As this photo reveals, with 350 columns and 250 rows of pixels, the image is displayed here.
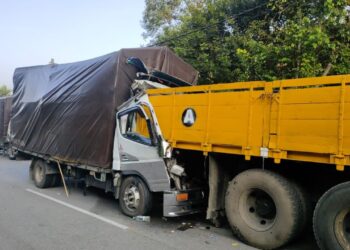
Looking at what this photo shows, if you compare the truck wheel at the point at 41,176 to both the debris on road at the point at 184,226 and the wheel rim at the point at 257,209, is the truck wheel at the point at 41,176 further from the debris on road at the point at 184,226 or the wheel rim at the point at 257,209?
the wheel rim at the point at 257,209

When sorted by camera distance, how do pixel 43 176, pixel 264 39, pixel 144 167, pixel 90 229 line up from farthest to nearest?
pixel 264 39 < pixel 43 176 < pixel 144 167 < pixel 90 229

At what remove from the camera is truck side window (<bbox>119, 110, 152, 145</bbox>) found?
7.40 metres

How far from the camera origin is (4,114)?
757 inches

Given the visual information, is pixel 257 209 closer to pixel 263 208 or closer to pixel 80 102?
pixel 263 208

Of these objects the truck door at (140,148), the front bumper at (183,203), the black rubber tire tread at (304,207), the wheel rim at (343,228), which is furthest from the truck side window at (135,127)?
the wheel rim at (343,228)

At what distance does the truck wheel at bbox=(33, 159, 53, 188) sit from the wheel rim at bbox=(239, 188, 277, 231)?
6443 millimetres

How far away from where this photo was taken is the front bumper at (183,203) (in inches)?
266

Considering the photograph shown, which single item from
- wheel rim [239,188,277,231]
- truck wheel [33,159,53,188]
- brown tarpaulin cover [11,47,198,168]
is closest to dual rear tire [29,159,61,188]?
truck wheel [33,159,53,188]

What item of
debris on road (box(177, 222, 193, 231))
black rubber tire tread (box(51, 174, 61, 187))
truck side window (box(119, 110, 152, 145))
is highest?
truck side window (box(119, 110, 152, 145))

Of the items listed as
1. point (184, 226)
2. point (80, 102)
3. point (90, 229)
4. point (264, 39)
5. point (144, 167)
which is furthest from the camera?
point (264, 39)

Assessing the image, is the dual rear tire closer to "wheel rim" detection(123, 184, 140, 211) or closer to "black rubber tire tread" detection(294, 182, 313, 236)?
"wheel rim" detection(123, 184, 140, 211)

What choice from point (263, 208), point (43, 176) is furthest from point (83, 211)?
point (263, 208)

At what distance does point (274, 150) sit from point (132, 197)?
3.22m

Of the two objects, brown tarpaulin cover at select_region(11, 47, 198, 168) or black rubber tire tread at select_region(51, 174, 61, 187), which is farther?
black rubber tire tread at select_region(51, 174, 61, 187)
